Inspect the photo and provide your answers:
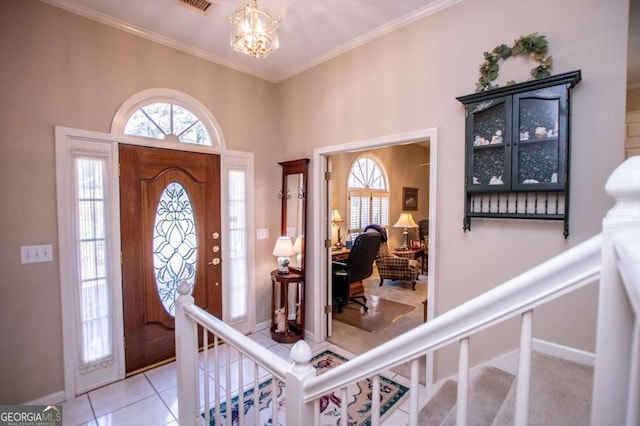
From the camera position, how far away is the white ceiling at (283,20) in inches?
89.6

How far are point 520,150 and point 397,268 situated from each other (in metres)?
3.83

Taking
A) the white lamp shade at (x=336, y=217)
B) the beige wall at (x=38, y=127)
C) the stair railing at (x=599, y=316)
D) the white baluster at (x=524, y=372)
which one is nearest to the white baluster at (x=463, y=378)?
the stair railing at (x=599, y=316)

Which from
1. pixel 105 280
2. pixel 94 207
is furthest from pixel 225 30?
pixel 105 280

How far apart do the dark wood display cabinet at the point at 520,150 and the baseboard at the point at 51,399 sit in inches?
137

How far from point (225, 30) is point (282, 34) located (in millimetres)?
527

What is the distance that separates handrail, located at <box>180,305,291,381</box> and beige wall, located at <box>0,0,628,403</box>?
155cm

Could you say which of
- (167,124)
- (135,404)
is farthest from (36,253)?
(167,124)

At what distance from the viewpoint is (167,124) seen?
9.30 ft

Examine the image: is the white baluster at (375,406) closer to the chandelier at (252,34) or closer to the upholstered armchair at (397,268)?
the chandelier at (252,34)

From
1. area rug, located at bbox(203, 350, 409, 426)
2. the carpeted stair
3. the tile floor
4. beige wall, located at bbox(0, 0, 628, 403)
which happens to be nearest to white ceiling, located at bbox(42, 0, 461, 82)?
beige wall, located at bbox(0, 0, 628, 403)

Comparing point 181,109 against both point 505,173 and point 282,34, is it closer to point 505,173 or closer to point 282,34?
point 282,34

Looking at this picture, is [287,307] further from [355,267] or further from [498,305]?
[498,305]

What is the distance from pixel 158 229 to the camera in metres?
2.78

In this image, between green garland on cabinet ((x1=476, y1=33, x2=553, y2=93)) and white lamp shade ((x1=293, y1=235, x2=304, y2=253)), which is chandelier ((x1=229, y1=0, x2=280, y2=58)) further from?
white lamp shade ((x1=293, y1=235, x2=304, y2=253))
